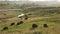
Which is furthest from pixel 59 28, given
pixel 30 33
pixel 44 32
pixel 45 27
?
pixel 30 33

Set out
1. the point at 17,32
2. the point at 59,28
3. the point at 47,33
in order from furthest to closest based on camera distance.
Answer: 1. the point at 59,28
2. the point at 17,32
3. the point at 47,33

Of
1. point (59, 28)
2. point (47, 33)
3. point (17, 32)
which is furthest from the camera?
point (59, 28)

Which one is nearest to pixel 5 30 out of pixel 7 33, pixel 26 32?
pixel 7 33

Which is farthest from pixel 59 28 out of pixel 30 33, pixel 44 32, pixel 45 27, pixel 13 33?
pixel 13 33

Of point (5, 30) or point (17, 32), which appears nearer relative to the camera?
point (17, 32)

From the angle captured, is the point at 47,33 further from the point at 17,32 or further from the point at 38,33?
the point at 17,32

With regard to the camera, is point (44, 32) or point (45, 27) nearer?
point (44, 32)

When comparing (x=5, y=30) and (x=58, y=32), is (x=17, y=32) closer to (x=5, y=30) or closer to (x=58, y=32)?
(x=5, y=30)

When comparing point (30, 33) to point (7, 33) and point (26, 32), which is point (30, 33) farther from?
point (7, 33)
